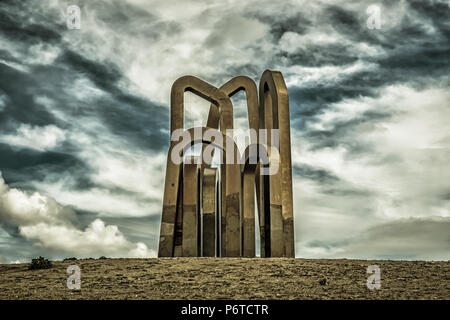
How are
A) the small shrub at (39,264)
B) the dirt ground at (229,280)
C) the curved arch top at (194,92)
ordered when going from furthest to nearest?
1. the curved arch top at (194,92)
2. the small shrub at (39,264)
3. the dirt ground at (229,280)

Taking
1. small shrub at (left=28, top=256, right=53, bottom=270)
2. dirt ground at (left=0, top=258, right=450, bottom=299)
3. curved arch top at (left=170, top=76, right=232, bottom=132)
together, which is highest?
curved arch top at (left=170, top=76, right=232, bottom=132)

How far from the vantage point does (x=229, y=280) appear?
961cm

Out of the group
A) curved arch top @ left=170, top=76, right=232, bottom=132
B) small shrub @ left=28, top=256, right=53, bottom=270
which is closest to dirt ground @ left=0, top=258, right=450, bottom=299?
small shrub @ left=28, top=256, right=53, bottom=270

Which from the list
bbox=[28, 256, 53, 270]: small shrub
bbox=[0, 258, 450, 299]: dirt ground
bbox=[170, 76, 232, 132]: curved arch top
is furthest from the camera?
bbox=[170, 76, 232, 132]: curved arch top

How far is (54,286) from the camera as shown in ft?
32.4

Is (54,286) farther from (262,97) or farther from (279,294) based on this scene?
(262,97)

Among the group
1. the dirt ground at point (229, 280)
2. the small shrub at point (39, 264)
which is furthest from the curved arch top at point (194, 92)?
the small shrub at point (39, 264)

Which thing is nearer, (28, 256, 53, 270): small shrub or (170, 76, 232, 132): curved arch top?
(28, 256, 53, 270): small shrub

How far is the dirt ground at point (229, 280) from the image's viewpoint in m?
8.87

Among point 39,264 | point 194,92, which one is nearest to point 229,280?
point 39,264

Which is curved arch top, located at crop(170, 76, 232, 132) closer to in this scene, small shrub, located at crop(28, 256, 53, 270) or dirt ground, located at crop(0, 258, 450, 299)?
dirt ground, located at crop(0, 258, 450, 299)

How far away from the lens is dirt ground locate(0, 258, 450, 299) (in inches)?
349

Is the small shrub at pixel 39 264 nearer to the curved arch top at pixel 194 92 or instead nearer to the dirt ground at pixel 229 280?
the dirt ground at pixel 229 280
